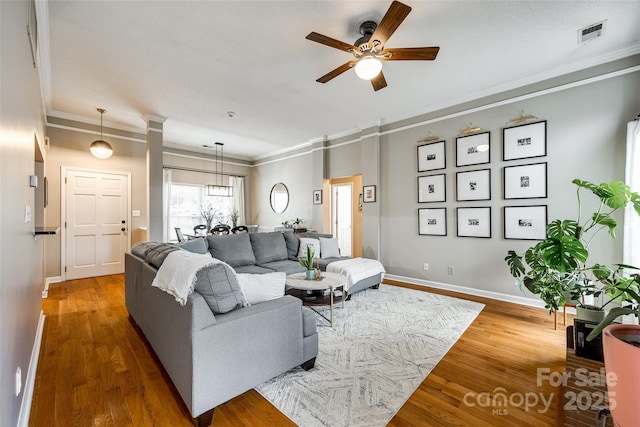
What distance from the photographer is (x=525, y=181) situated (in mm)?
3596

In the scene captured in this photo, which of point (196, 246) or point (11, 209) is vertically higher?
point (11, 209)

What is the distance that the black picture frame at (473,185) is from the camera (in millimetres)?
3919

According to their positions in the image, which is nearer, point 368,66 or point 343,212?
point 368,66

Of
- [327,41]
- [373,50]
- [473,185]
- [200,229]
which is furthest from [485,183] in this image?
[200,229]

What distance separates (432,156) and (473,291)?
85.9 inches

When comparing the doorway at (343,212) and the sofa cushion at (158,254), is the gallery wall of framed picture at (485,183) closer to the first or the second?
the doorway at (343,212)

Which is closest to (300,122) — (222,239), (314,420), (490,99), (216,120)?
(216,120)

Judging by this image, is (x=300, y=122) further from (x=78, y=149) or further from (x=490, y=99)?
(x=78, y=149)

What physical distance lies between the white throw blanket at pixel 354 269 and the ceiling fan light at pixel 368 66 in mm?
2388

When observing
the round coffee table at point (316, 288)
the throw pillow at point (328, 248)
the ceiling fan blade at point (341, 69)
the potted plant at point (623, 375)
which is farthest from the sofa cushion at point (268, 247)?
the potted plant at point (623, 375)

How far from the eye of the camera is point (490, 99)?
12.8 feet

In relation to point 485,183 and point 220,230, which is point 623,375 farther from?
point 220,230

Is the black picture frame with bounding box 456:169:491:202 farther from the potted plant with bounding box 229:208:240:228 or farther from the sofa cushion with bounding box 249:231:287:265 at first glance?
the potted plant with bounding box 229:208:240:228

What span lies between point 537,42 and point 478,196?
6.34 feet
